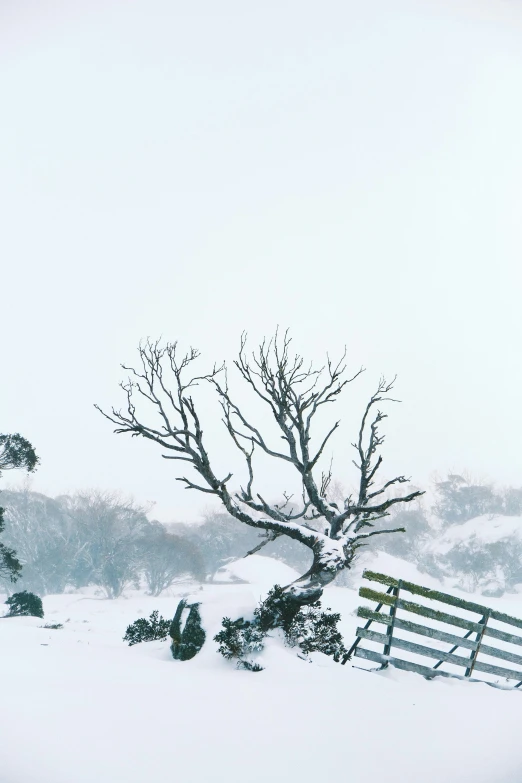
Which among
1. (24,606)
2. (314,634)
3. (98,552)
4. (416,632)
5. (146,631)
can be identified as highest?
(416,632)

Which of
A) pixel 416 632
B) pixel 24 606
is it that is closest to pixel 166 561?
pixel 24 606

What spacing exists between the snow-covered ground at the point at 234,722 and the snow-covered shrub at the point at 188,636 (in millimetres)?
237

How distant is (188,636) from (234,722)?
3529mm

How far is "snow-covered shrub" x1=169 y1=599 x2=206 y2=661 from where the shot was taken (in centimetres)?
867

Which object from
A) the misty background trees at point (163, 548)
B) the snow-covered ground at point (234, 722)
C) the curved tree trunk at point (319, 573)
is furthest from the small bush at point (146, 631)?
the misty background trees at point (163, 548)

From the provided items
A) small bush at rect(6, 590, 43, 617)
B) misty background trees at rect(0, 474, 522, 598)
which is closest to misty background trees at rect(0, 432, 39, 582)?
small bush at rect(6, 590, 43, 617)

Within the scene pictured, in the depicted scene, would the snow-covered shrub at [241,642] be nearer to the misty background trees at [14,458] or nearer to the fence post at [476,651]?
the fence post at [476,651]

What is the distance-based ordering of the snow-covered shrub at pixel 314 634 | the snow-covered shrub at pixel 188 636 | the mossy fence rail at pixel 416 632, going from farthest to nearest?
the mossy fence rail at pixel 416 632 < the snow-covered shrub at pixel 314 634 < the snow-covered shrub at pixel 188 636

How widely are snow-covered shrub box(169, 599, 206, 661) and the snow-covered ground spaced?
24 centimetres

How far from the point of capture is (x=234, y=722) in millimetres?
5637

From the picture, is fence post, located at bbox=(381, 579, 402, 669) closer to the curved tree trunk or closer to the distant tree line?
the curved tree trunk

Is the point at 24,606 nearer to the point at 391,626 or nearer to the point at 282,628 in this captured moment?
the point at 282,628

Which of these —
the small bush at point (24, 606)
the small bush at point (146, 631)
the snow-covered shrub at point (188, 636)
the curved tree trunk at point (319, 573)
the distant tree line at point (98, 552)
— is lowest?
the distant tree line at point (98, 552)

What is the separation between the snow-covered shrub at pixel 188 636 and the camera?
867 cm
